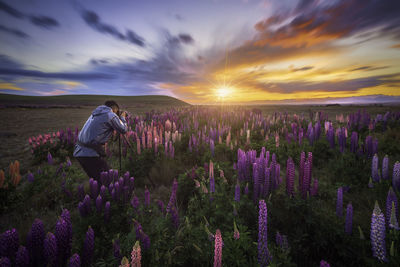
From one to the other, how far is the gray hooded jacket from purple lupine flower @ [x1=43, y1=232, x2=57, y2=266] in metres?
3.11

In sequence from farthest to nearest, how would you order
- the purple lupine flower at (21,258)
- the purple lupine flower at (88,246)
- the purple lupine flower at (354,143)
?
1. the purple lupine flower at (354,143)
2. the purple lupine flower at (88,246)
3. the purple lupine flower at (21,258)

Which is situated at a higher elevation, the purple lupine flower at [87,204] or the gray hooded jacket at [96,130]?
the gray hooded jacket at [96,130]

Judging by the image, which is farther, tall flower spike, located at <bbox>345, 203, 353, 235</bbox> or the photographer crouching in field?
the photographer crouching in field

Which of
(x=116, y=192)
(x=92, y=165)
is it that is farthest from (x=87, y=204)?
(x=92, y=165)

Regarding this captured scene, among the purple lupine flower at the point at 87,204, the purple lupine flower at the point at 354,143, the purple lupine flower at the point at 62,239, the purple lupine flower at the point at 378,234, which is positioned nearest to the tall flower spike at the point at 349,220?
the purple lupine flower at the point at 378,234

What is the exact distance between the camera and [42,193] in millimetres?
3682

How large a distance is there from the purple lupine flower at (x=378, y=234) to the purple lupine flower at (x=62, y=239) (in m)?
2.52

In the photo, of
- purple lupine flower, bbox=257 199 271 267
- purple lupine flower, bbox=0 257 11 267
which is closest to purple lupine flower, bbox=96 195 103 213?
purple lupine flower, bbox=0 257 11 267

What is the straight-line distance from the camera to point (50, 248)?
1372mm

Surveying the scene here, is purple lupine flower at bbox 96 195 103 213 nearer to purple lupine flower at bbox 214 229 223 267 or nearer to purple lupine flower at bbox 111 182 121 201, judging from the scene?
purple lupine flower at bbox 111 182 121 201

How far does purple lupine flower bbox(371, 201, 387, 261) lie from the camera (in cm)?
151

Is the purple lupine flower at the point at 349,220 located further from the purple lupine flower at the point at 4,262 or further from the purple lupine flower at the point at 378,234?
the purple lupine flower at the point at 4,262

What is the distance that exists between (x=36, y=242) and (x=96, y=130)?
3184 millimetres

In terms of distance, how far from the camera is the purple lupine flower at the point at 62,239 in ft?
4.76
